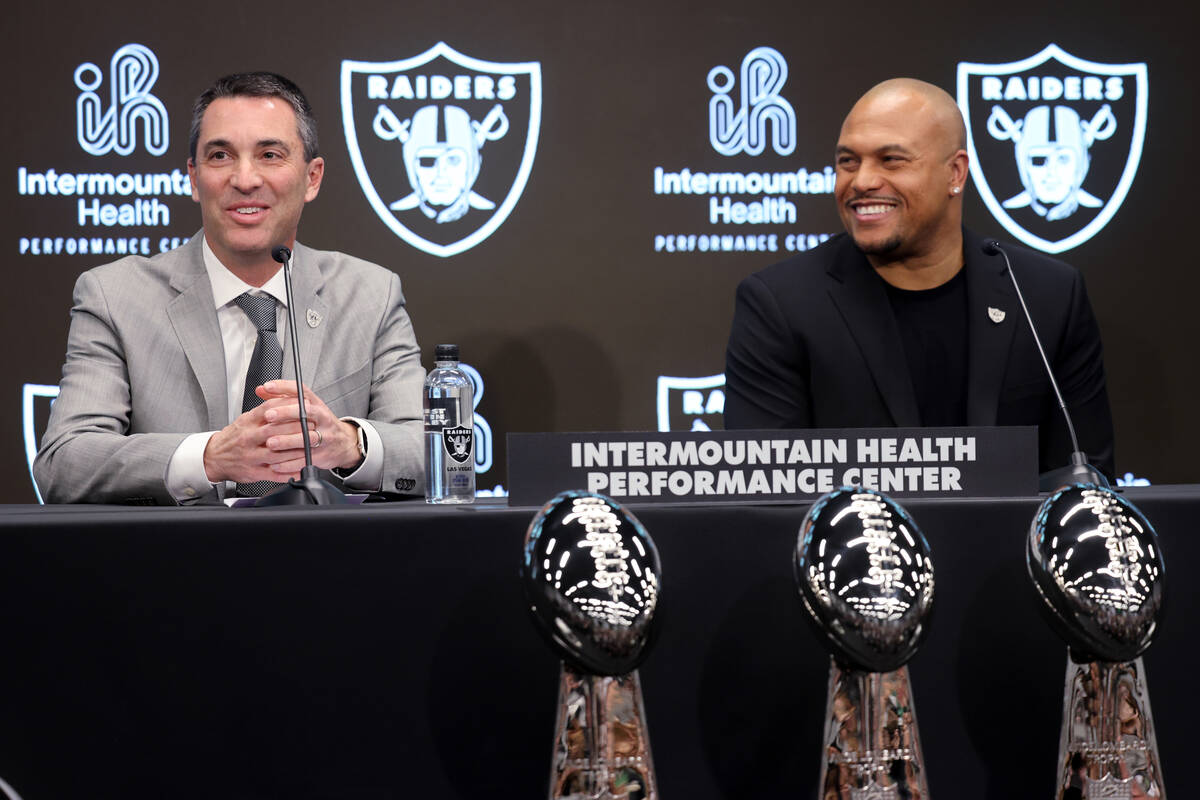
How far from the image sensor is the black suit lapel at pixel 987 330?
2174 millimetres

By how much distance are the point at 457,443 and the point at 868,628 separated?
2.78 feet

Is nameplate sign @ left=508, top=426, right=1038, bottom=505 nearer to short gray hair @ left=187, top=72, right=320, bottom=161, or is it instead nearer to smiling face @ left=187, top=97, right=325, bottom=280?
smiling face @ left=187, top=97, right=325, bottom=280

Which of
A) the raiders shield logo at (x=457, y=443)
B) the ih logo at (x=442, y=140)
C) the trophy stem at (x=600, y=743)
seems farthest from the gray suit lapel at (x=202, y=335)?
the trophy stem at (x=600, y=743)

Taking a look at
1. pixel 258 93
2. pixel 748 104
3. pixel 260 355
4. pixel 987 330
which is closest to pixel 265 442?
pixel 260 355

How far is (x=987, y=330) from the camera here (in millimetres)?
2248

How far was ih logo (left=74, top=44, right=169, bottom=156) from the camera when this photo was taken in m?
3.21

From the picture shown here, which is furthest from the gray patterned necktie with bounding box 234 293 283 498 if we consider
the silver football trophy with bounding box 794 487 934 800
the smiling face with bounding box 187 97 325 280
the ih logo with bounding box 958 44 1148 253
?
the ih logo with bounding box 958 44 1148 253

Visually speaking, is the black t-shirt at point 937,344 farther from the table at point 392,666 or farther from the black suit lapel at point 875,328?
the table at point 392,666

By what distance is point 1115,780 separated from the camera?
0.87m

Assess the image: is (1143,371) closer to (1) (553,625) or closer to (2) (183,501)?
(2) (183,501)

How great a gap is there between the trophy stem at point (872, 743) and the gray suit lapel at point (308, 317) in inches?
61.3

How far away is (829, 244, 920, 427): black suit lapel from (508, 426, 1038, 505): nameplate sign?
0.97m

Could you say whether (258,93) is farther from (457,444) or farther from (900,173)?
(900,173)

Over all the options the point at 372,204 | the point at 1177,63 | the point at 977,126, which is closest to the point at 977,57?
the point at 977,126
